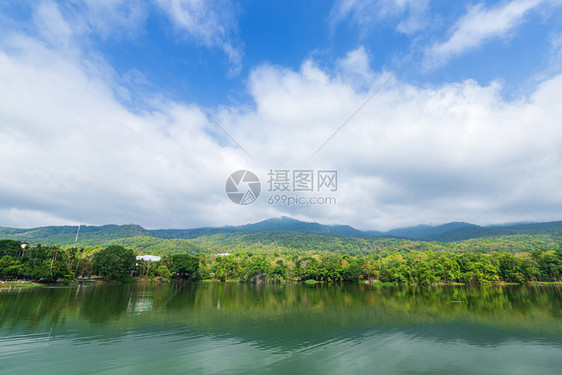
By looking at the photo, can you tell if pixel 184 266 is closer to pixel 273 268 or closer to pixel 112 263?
pixel 112 263

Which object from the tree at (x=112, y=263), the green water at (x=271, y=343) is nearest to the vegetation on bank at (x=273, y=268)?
the tree at (x=112, y=263)

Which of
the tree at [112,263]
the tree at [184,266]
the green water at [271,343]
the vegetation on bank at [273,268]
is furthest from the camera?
the tree at [184,266]

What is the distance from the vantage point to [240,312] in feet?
72.7

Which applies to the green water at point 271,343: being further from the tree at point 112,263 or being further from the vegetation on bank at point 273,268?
the tree at point 112,263

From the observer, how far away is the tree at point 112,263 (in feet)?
191

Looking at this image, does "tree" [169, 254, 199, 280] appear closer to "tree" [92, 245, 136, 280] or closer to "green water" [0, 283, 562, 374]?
"tree" [92, 245, 136, 280]

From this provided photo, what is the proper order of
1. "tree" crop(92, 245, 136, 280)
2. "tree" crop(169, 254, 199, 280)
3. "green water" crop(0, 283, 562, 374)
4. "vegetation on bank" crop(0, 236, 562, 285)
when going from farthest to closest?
"tree" crop(169, 254, 199, 280) → "tree" crop(92, 245, 136, 280) → "vegetation on bank" crop(0, 236, 562, 285) → "green water" crop(0, 283, 562, 374)

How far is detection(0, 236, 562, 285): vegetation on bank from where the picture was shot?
48812 mm

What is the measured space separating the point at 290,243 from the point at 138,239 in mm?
103540

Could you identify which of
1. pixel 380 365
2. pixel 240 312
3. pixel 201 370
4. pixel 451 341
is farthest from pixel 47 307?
pixel 451 341

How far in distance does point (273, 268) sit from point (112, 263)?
3975cm

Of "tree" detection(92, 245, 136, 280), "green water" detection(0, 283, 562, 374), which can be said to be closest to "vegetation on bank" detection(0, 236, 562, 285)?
"tree" detection(92, 245, 136, 280)

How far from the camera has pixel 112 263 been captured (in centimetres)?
5834

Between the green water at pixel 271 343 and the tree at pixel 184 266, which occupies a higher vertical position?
the tree at pixel 184 266
